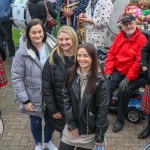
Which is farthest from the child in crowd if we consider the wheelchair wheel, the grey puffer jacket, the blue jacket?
the blue jacket

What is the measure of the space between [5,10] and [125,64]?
139 inches

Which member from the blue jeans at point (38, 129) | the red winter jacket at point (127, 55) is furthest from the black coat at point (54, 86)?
the red winter jacket at point (127, 55)

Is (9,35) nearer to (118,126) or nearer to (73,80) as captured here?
(118,126)

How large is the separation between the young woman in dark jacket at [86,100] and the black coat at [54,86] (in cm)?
19

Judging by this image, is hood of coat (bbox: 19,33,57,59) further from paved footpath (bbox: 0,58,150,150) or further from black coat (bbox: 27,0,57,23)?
black coat (bbox: 27,0,57,23)

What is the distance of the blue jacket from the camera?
7098mm

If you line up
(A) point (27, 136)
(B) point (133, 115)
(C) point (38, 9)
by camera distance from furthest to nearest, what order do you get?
(C) point (38, 9) → (B) point (133, 115) → (A) point (27, 136)

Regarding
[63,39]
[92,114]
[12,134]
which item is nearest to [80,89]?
[92,114]

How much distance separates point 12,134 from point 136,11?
110 inches

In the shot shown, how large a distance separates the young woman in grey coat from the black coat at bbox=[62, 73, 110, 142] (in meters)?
0.52

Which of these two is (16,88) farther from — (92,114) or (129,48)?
(129,48)

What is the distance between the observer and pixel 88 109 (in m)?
3.27

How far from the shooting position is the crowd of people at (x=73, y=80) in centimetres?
328

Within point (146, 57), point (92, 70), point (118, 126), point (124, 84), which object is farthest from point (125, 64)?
point (92, 70)
